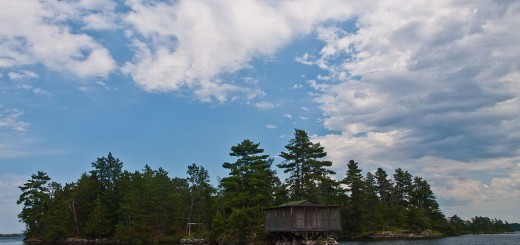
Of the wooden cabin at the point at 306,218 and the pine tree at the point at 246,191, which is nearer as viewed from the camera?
the wooden cabin at the point at 306,218

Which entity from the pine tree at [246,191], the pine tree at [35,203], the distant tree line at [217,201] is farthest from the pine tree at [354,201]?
the pine tree at [35,203]

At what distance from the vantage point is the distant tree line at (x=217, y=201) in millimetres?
56188

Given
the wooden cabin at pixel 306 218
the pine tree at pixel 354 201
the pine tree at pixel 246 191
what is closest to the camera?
the wooden cabin at pixel 306 218

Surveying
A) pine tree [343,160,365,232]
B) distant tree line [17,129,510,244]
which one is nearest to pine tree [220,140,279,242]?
distant tree line [17,129,510,244]

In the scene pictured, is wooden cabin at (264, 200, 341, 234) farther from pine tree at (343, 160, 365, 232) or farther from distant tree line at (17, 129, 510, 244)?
pine tree at (343, 160, 365, 232)

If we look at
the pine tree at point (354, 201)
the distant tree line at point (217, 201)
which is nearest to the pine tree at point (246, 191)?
the distant tree line at point (217, 201)

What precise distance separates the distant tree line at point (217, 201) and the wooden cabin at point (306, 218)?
6651mm

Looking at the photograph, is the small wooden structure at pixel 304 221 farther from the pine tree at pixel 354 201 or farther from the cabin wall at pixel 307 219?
the pine tree at pixel 354 201

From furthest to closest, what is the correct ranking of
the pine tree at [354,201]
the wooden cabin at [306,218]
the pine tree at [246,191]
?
the pine tree at [354,201], the pine tree at [246,191], the wooden cabin at [306,218]

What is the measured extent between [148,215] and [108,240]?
13.0m

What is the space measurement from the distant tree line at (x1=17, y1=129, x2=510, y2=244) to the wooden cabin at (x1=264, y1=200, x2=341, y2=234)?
6.65m

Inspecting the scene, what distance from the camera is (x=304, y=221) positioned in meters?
47.4

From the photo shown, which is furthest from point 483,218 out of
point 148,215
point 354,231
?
point 148,215

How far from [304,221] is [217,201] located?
22538 millimetres
